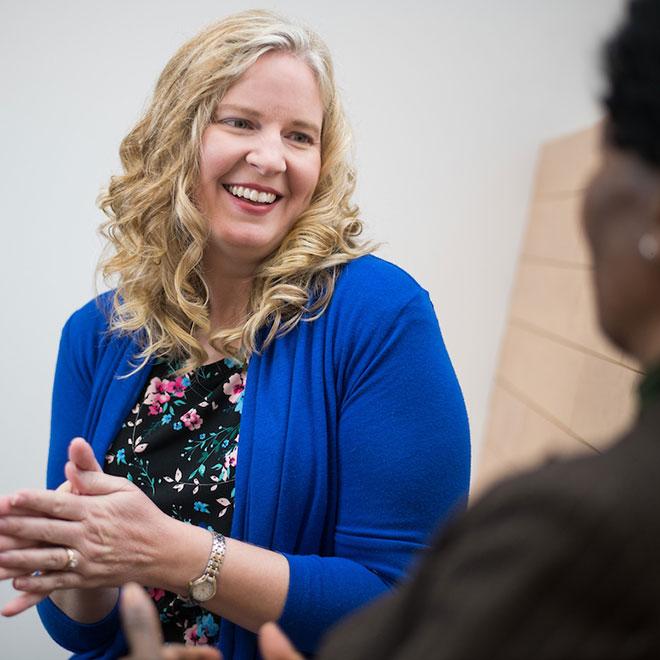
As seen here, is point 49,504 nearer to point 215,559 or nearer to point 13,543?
point 13,543

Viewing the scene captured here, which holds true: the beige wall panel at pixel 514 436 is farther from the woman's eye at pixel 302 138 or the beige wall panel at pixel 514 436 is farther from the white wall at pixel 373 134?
the woman's eye at pixel 302 138

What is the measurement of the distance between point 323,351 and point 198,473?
0.88 ft

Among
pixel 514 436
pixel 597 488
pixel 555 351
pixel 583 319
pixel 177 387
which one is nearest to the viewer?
pixel 597 488

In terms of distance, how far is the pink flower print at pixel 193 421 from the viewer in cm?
141

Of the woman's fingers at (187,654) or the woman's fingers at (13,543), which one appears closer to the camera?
the woman's fingers at (187,654)

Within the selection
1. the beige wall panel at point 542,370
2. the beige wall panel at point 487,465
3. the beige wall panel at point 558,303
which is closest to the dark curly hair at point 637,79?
the beige wall panel at point 558,303

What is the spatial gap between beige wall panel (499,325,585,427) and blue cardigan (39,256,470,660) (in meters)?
1.33

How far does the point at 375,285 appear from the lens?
137 centimetres

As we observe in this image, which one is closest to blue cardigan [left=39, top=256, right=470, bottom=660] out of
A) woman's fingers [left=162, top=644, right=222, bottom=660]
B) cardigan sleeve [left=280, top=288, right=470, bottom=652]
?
cardigan sleeve [left=280, top=288, right=470, bottom=652]

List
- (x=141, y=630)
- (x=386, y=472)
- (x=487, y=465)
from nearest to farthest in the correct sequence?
(x=141, y=630) → (x=386, y=472) → (x=487, y=465)

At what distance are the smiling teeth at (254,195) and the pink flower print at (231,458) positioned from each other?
1.30 ft

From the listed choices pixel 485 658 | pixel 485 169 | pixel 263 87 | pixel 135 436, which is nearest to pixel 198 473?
pixel 135 436

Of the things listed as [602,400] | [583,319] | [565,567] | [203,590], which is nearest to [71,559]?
[203,590]

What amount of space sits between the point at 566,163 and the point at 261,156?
1.65 meters
